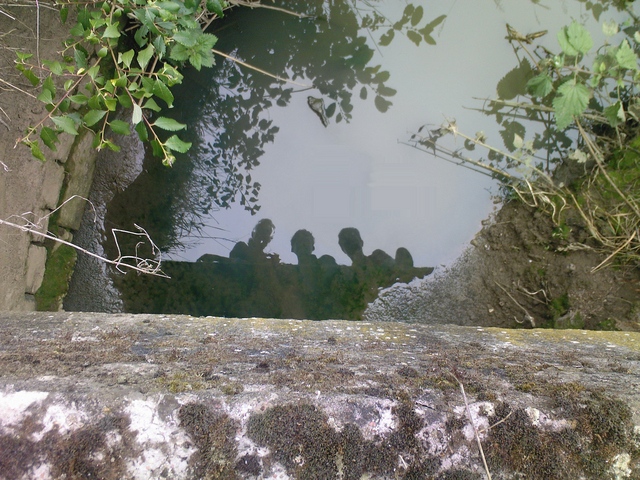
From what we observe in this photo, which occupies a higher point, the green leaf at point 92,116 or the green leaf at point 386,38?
the green leaf at point 386,38

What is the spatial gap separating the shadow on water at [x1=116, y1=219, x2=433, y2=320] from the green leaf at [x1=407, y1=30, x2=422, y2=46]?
1524 millimetres

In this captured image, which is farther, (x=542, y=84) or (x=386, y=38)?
(x=386, y=38)

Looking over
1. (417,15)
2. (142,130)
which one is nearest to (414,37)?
(417,15)

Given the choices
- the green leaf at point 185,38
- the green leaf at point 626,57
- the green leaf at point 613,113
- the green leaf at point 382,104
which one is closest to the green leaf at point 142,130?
the green leaf at point 185,38

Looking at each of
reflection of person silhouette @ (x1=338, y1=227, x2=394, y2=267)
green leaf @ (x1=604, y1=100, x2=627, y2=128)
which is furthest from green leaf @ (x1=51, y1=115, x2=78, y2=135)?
green leaf @ (x1=604, y1=100, x2=627, y2=128)

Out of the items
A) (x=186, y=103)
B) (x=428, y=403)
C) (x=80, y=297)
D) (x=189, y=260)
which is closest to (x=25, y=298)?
(x=80, y=297)

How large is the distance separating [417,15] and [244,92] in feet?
4.34

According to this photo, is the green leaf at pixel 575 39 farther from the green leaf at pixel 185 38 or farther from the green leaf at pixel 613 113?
the green leaf at pixel 185 38

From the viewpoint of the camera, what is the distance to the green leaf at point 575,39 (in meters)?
1.85

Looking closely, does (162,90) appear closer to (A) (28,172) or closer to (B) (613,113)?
(A) (28,172)

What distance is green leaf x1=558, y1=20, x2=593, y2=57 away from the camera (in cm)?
185

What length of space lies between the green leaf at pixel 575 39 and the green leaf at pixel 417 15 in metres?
0.90

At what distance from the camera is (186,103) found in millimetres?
2514

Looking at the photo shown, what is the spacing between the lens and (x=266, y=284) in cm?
245
